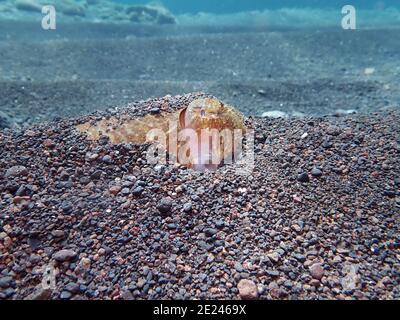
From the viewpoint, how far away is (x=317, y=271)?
2.02m

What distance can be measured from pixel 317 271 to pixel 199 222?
2.86 ft

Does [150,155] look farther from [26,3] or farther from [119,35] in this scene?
[26,3]

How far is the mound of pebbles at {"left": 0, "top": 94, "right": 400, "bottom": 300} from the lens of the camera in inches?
78.2

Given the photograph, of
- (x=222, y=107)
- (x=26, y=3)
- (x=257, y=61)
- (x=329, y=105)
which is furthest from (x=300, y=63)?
(x=26, y=3)

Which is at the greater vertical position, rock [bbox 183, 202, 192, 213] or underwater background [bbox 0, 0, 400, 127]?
underwater background [bbox 0, 0, 400, 127]

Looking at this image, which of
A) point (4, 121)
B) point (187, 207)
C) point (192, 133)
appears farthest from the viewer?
point (4, 121)

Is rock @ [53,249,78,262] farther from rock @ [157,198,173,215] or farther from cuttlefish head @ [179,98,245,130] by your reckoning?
cuttlefish head @ [179,98,245,130]

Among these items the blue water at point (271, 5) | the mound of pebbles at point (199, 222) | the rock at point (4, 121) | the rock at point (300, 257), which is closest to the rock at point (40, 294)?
the mound of pebbles at point (199, 222)

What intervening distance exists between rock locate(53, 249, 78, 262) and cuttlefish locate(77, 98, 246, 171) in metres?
1.16

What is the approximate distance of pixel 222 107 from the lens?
9.84 ft

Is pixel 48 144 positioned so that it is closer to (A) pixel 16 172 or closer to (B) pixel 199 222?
(A) pixel 16 172

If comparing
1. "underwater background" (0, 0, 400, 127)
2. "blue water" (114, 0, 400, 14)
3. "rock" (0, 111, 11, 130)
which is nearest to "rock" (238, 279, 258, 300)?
"underwater background" (0, 0, 400, 127)

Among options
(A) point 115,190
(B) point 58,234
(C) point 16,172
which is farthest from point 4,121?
(B) point 58,234

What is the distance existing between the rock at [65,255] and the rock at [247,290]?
45.0 inches
